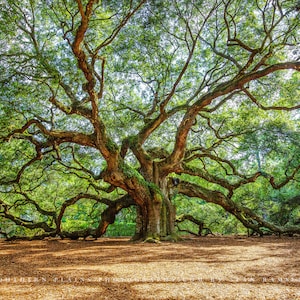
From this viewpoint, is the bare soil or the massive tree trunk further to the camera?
the massive tree trunk

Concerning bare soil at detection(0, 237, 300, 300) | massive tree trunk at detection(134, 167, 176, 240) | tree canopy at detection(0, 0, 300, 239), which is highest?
tree canopy at detection(0, 0, 300, 239)

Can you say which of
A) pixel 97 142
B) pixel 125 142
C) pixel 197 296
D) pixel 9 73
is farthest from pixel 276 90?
pixel 197 296

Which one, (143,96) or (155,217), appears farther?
(143,96)

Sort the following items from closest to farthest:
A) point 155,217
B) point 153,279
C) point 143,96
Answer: point 153,279
point 155,217
point 143,96

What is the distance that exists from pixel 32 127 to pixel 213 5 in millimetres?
6521

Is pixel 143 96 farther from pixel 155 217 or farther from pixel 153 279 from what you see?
pixel 153 279

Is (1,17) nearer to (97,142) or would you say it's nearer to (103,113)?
(97,142)

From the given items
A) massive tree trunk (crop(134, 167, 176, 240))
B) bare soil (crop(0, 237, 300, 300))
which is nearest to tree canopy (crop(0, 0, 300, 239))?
massive tree trunk (crop(134, 167, 176, 240))

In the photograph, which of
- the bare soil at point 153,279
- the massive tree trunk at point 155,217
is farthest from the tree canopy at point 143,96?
the bare soil at point 153,279

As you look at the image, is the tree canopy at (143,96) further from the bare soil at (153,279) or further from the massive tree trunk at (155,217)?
the bare soil at (153,279)

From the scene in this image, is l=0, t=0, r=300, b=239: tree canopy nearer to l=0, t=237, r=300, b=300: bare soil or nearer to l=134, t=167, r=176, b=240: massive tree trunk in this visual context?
l=134, t=167, r=176, b=240: massive tree trunk

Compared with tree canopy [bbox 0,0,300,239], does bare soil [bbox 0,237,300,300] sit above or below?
below

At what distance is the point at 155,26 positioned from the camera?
854cm

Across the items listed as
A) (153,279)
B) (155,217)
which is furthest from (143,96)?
(153,279)
